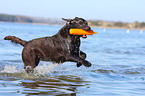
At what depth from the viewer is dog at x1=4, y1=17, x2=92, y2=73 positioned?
25.6 ft

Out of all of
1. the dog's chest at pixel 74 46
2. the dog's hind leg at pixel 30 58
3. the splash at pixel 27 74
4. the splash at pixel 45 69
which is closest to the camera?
the dog's chest at pixel 74 46

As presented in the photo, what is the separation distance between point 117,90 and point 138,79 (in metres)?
2.17

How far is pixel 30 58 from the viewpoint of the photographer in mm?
8203

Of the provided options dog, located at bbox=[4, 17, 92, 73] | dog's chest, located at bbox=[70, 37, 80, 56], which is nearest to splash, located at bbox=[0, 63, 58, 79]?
dog, located at bbox=[4, 17, 92, 73]

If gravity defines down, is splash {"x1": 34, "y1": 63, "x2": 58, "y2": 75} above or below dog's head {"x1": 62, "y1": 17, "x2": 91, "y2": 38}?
below

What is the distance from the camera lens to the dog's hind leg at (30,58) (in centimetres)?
816

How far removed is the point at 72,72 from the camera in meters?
10.1

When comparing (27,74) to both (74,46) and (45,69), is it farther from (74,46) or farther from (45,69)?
(74,46)

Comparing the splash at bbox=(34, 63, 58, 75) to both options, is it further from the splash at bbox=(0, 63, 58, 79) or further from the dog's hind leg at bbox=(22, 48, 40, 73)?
the dog's hind leg at bbox=(22, 48, 40, 73)

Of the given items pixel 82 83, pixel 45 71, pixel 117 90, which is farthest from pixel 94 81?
pixel 45 71

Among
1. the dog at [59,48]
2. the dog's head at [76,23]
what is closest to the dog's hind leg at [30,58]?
the dog at [59,48]

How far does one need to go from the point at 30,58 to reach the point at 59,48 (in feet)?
3.00

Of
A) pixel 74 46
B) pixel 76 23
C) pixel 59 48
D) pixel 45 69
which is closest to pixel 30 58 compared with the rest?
pixel 59 48

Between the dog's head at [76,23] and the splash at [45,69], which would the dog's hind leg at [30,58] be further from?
the dog's head at [76,23]
